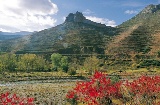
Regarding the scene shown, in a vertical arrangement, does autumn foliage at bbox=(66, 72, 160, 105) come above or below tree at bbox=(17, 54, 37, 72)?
above

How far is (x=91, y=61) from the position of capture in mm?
148250

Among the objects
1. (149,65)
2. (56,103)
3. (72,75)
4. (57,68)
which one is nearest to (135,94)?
(56,103)

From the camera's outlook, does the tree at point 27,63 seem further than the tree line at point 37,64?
Yes

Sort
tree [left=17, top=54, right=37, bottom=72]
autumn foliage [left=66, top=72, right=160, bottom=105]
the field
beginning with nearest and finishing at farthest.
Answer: autumn foliage [left=66, top=72, right=160, bottom=105], the field, tree [left=17, top=54, right=37, bottom=72]

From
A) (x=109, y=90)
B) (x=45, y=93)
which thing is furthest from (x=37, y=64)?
(x=109, y=90)

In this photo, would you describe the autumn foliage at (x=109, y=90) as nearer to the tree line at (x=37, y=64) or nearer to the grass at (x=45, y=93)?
the grass at (x=45, y=93)

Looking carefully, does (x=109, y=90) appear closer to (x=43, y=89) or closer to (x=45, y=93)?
(x=45, y=93)

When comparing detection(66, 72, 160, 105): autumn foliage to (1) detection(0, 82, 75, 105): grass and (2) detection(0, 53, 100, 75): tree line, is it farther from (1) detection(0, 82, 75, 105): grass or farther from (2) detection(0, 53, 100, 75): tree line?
(2) detection(0, 53, 100, 75): tree line

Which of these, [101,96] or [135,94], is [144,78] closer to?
[135,94]

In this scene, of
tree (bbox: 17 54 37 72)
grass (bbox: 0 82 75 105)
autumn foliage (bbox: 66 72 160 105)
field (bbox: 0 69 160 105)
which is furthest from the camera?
tree (bbox: 17 54 37 72)

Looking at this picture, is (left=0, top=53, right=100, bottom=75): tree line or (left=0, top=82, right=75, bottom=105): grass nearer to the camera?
(left=0, top=82, right=75, bottom=105): grass

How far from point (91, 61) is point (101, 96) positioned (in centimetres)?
12296

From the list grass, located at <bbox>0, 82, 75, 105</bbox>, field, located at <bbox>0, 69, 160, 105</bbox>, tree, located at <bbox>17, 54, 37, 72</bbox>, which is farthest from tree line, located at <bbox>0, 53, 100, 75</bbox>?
grass, located at <bbox>0, 82, 75, 105</bbox>

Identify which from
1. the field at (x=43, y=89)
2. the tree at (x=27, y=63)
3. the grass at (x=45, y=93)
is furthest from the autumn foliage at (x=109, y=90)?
the tree at (x=27, y=63)
